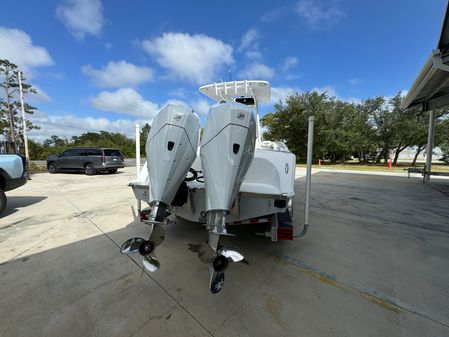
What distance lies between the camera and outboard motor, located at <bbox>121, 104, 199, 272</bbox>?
67.3 inches

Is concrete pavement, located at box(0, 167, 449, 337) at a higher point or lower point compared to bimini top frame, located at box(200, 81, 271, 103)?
lower

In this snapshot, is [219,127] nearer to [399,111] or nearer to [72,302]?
[72,302]

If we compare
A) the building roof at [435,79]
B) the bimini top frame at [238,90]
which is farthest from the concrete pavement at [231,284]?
the building roof at [435,79]

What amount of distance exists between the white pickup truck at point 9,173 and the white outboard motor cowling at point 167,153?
4.58 m

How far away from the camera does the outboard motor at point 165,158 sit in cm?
171

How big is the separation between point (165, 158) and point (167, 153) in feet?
0.16

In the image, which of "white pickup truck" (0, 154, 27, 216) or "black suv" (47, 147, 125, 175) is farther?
"black suv" (47, 147, 125, 175)

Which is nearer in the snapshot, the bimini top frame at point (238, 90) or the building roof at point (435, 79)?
the bimini top frame at point (238, 90)

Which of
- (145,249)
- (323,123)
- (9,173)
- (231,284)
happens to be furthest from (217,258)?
(323,123)

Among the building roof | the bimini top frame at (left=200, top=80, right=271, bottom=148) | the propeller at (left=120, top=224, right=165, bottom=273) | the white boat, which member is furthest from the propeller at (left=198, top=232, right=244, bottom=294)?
the building roof

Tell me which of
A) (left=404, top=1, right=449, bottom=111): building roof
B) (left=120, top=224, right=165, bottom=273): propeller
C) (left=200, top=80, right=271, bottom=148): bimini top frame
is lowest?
(left=120, top=224, right=165, bottom=273): propeller

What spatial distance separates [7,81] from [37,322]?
67.1 feet

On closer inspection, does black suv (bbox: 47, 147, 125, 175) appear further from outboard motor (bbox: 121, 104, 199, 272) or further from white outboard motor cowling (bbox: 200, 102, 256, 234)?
white outboard motor cowling (bbox: 200, 102, 256, 234)

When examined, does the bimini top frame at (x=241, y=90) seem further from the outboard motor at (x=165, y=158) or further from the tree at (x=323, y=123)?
the tree at (x=323, y=123)
